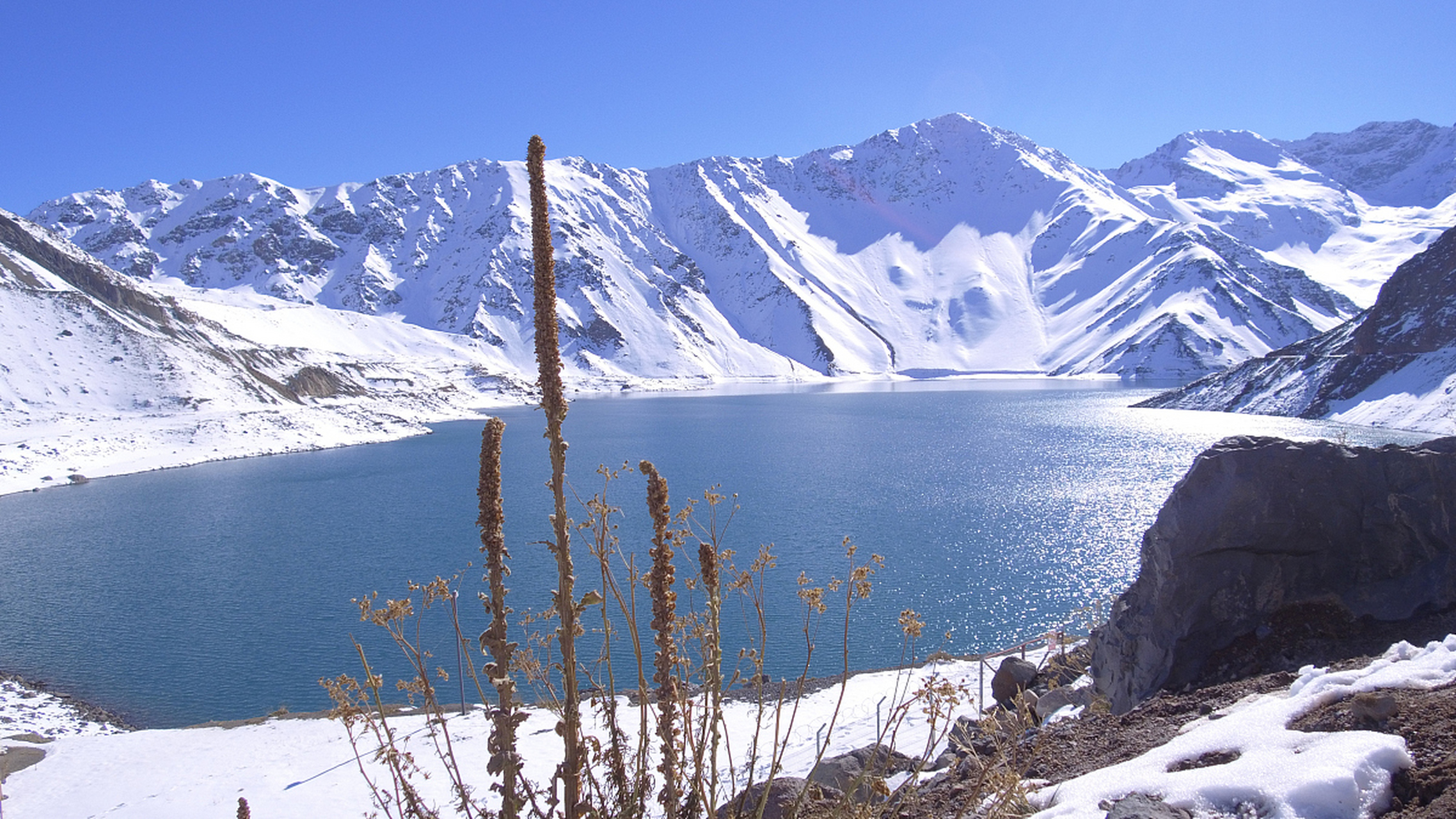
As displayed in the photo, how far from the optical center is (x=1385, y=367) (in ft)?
244

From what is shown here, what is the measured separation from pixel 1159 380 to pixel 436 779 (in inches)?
6809

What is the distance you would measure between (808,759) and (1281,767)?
858cm

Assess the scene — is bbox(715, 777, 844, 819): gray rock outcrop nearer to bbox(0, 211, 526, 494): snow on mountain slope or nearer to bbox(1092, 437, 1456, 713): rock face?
bbox(1092, 437, 1456, 713): rock face

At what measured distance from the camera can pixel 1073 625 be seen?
76.2 feet

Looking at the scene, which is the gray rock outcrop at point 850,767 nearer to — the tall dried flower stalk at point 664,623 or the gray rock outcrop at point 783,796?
the gray rock outcrop at point 783,796

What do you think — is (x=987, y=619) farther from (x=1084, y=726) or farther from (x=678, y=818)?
(x=678, y=818)

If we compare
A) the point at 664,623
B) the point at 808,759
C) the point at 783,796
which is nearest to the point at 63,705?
the point at 808,759

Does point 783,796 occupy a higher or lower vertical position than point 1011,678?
higher

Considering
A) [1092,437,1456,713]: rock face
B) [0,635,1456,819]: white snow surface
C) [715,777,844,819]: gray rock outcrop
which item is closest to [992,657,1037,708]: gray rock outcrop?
[0,635,1456,819]: white snow surface

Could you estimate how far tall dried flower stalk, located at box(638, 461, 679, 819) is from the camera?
2.64m

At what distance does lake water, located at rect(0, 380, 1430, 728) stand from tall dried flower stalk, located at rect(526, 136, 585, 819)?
5.14m

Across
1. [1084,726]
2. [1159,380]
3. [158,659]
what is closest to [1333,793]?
[1084,726]

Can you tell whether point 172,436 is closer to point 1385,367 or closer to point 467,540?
point 467,540

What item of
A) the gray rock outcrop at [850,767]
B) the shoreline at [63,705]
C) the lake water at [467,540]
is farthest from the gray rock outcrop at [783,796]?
the shoreline at [63,705]
